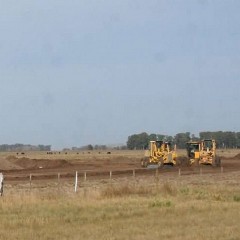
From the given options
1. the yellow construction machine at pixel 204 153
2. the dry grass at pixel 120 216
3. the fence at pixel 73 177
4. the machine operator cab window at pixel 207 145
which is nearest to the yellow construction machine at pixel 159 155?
the fence at pixel 73 177

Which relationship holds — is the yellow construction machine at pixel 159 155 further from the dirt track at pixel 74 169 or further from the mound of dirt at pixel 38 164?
the mound of dirt at pixel 38 164

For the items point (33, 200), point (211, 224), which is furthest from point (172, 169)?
point (211, 224)

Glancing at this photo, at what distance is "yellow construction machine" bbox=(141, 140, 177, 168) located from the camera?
6041cm

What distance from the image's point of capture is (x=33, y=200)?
2192 centimetres

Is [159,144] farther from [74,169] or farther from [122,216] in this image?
[122,216]

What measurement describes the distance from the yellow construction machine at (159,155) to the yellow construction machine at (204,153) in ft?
7.68

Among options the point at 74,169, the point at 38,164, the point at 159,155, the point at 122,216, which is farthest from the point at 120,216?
the point at 38,164

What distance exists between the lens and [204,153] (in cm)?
6206

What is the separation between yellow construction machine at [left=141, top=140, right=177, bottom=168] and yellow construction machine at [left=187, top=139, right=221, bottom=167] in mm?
2342

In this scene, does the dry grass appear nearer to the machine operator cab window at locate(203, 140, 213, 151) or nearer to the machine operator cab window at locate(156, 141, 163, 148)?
the machine operator cab window at locate(156, 141, 163, 148)

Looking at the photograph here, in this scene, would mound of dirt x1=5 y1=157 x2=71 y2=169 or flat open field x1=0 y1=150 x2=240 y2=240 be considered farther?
mound of dirt x1=5 y1=157 x2=71 y2=169

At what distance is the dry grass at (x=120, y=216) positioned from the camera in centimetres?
1400

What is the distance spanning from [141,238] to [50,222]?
3668mm

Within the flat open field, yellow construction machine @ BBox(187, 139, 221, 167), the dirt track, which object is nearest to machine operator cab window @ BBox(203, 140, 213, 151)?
yellow construction machine @ BBox(187, 139, 221, 167)
